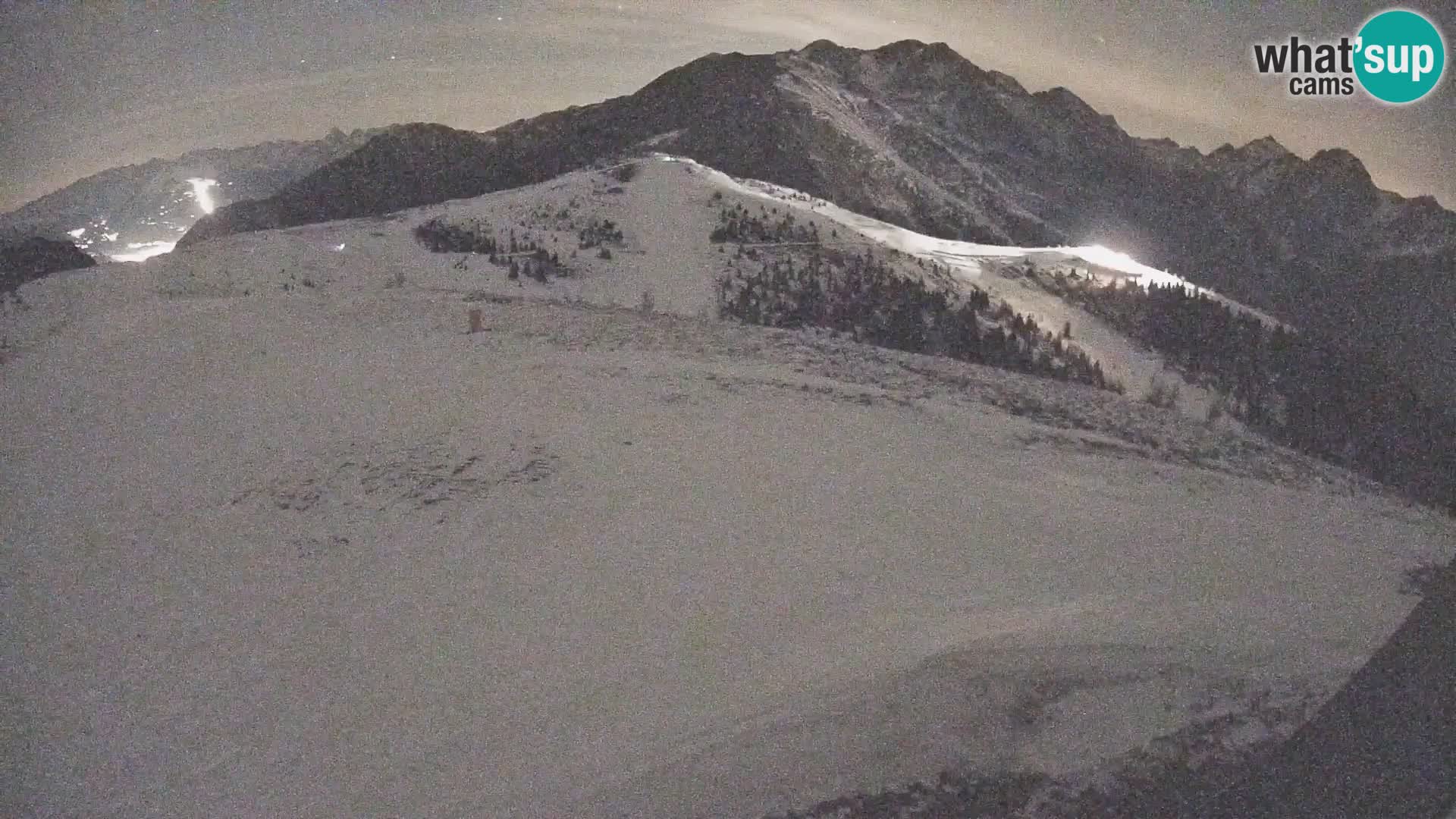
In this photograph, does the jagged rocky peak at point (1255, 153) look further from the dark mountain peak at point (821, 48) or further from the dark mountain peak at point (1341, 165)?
the dark mountain peak at point (821, 48)

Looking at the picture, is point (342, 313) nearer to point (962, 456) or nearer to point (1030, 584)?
point (962, 456)

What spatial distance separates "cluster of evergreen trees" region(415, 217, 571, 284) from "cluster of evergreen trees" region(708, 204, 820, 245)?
628cm

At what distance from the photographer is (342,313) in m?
12.1

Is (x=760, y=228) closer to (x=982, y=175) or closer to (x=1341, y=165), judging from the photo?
(x=982, y=175)

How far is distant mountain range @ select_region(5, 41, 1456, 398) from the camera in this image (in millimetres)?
61438

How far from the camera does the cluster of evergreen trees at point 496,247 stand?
64.7 ft

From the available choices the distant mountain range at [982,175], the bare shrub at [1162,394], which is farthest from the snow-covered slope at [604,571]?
the distant mountain range at [982,175]

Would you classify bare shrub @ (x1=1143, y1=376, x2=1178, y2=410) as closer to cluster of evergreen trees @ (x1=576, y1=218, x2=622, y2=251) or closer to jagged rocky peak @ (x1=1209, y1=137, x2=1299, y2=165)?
cluster of evergreen trees @ (x1=576, y1=218, x2=622, y2=251)

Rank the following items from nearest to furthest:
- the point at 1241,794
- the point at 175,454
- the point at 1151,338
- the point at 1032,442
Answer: the point at 1241,794, the point at 175,454, the point at 1032,442, the point at 1151,338

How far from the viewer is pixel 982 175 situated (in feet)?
273

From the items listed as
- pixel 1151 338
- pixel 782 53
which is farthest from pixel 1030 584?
pixel 782 53

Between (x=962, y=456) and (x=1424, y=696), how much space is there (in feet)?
17.8

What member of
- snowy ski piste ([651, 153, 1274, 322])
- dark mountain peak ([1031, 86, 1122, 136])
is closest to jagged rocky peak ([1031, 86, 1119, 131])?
dark mountain peak ([1031, 86, 1122, 136])

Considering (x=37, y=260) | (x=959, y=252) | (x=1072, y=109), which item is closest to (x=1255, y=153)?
(x=1072, y=109)
